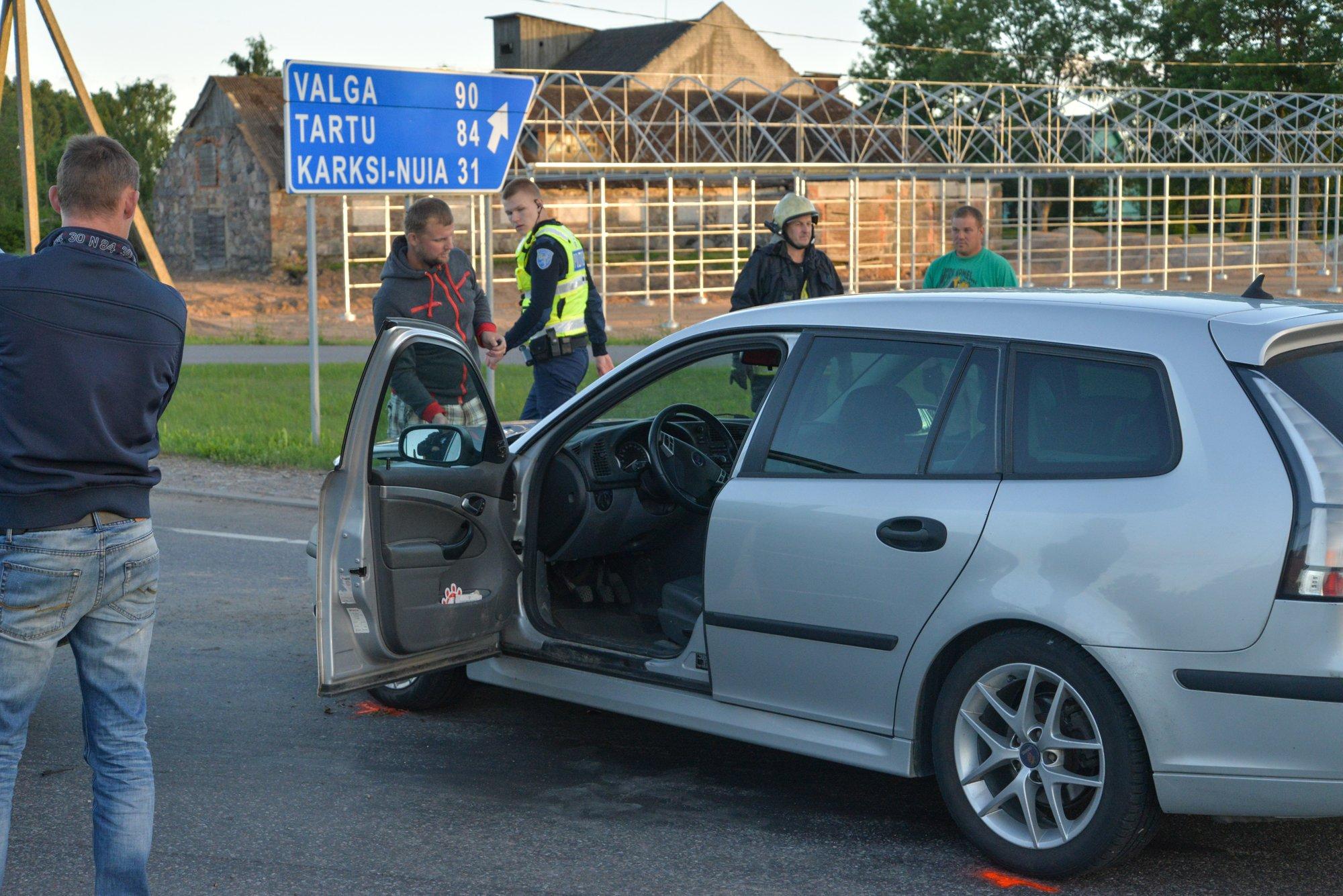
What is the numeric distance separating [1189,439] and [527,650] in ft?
7.51

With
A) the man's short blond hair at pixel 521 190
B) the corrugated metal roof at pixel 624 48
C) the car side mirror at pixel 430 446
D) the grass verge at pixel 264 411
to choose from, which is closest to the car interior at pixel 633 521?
the car side mirror at pixel 430 446

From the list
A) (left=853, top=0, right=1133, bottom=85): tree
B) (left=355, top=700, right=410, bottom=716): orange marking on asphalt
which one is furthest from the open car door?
(left=853, top=0, right=1133, bottom=85): tree

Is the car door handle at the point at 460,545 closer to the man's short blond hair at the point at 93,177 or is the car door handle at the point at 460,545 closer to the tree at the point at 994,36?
the man's short blond hair at the point at 93,177

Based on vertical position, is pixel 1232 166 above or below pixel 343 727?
above

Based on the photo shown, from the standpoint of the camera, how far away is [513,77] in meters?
12.5

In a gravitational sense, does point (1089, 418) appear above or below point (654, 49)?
below

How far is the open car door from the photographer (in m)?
4.41

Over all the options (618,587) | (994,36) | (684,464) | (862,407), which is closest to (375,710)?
(618,587)

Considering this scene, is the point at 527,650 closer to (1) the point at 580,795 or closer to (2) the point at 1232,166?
(1) the point at 580,795

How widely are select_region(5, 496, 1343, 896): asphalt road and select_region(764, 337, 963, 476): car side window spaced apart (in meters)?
1.07

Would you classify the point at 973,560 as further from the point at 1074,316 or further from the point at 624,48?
the point at 624,48

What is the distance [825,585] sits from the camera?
13.8 ft

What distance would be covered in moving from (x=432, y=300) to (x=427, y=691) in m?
2.64

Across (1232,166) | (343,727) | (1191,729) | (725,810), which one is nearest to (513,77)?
(343,727)
